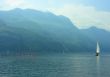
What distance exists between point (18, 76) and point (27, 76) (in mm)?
3113

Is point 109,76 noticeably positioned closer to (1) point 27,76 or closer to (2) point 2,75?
(1) point 27,76

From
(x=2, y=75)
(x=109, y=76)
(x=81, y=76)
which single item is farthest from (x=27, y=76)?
(x=109, y=76)

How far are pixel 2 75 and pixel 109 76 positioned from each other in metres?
37.0

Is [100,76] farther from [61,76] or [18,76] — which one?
[18,76]

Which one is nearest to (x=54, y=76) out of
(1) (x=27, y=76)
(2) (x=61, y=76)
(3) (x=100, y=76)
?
(2) (x=61, y=76)

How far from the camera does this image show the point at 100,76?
4331 inches

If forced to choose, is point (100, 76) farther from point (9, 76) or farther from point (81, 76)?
point (9, 76)

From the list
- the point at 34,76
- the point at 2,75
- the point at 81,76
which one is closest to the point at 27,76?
the point at 34,76

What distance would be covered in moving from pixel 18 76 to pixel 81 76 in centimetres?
2162

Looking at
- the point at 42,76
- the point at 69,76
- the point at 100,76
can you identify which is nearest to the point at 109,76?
the point at 100,76

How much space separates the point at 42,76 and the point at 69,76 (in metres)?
9.23

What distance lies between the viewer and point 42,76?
109188 mm

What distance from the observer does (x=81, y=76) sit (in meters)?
110

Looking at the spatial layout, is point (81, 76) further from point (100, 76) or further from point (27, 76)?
point (27, 76)
